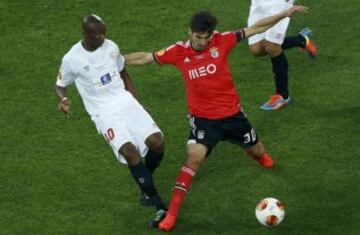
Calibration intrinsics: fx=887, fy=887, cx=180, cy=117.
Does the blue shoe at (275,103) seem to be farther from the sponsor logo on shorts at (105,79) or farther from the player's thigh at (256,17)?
the sponsor logo on shorts at (105,79)

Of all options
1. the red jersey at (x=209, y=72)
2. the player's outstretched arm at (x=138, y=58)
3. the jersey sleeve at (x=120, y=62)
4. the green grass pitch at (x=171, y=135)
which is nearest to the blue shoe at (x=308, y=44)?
the green grass pitch at (x=171, y=135)

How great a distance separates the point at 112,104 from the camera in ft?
34.6

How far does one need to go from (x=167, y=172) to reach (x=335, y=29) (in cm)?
487

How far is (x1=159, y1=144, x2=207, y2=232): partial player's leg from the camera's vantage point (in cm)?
1044

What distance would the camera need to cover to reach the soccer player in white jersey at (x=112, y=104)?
10391 millimetres

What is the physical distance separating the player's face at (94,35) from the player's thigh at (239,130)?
1823mm

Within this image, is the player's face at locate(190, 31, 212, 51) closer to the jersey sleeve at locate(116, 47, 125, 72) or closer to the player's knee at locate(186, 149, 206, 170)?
the jersey sleeve at locate(116, 47, 125, 72)

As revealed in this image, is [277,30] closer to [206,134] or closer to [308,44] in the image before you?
[308,44]

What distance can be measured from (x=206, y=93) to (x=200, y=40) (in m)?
0.70

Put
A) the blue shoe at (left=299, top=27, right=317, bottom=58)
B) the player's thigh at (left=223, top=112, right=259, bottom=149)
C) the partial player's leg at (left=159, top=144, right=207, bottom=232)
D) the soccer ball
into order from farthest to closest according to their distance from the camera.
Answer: the blue shoe at (left=299, top=27, right=317, bottom=58) < the player's thigh at (left=223, top=112, right=259, bottom=149) < the partial player's leg at (left=159, top=144, right=207, bottom=232) < the soccer ball

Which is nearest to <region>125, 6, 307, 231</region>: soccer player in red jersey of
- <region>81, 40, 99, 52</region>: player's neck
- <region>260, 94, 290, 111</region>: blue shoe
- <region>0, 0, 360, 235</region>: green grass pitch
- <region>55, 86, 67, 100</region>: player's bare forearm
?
<region>81, 40, 99, 52</region>: player's neck

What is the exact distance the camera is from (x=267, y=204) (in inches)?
399

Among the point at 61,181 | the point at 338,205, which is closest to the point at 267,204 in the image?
the point at 338,205

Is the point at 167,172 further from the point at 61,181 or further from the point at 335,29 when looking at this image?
the point at 335,29
